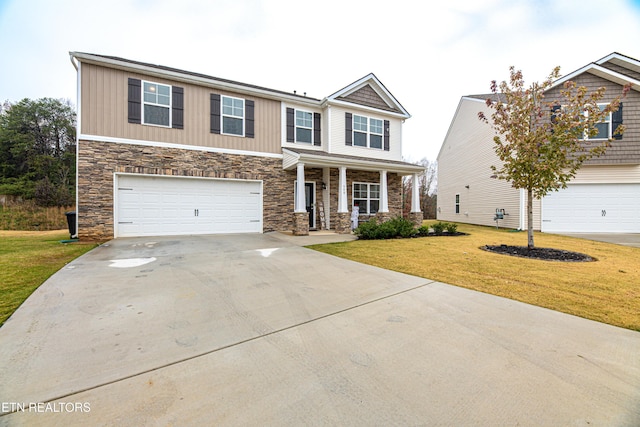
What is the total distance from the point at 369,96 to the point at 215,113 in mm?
7585

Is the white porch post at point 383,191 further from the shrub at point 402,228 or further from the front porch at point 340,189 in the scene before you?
the shrub at point 402,228

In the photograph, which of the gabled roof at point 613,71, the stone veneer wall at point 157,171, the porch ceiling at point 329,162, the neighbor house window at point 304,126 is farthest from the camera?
the neighbor house window at point 304,126

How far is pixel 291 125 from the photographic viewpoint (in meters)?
12.0

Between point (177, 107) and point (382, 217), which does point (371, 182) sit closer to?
point (382, 217)

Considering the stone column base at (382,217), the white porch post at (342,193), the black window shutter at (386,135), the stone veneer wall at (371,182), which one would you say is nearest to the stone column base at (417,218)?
the stone veneer wall at (371,182)

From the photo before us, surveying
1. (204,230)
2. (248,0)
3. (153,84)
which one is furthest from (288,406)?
(248,0)

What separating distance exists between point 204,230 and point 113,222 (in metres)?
2.92

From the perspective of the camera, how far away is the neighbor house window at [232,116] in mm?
10781

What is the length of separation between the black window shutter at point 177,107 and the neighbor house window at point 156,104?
0.44 feet

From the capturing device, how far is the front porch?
34.1 feet

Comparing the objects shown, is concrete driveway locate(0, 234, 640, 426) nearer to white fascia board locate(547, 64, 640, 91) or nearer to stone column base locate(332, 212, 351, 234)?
stone column base locate(332, 212, 351, 234)

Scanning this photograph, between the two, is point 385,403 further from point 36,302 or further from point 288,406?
point 36,302

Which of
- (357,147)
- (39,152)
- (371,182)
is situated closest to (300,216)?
(371,182)

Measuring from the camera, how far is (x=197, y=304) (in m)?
3.34
